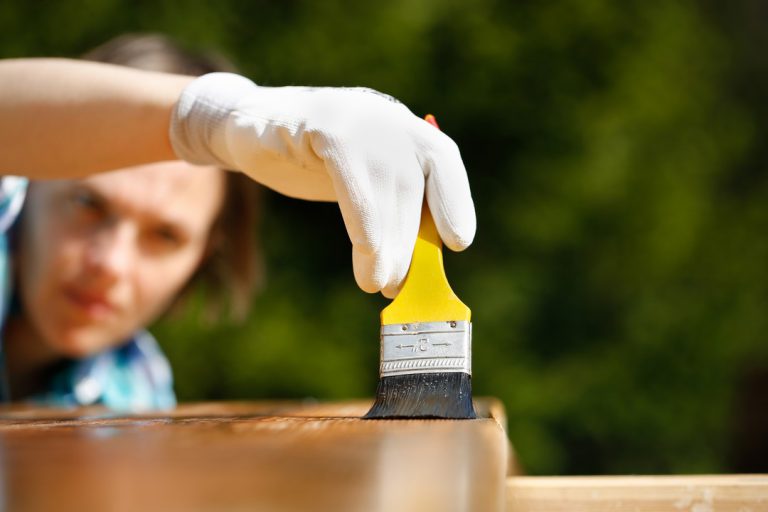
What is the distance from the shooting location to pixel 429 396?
3.82 feet

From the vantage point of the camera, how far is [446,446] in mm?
863

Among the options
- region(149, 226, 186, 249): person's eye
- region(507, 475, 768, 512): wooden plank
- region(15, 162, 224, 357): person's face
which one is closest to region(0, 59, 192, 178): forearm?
region(507, 475, 768, 512): wooden plank

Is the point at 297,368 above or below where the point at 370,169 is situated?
below

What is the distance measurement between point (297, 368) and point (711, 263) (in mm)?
1656

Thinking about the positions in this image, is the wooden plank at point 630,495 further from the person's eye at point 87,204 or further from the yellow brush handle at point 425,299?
the person's eye at point 87,204

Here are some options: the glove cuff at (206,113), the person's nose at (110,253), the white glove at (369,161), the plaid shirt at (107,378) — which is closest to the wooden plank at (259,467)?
the white glove at (369,161)

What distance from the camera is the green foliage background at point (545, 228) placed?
362cm

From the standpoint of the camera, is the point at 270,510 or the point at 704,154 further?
the point at 704,154

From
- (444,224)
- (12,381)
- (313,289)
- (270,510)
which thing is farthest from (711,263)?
(270,510)

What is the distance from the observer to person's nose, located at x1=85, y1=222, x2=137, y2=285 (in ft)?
7.28

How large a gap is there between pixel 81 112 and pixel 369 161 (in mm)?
436

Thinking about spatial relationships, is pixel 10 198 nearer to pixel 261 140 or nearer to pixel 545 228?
pixel 261 140

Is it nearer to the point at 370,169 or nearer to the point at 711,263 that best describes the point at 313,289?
the point at 711,263

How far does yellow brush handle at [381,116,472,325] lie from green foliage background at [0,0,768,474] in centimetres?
238
